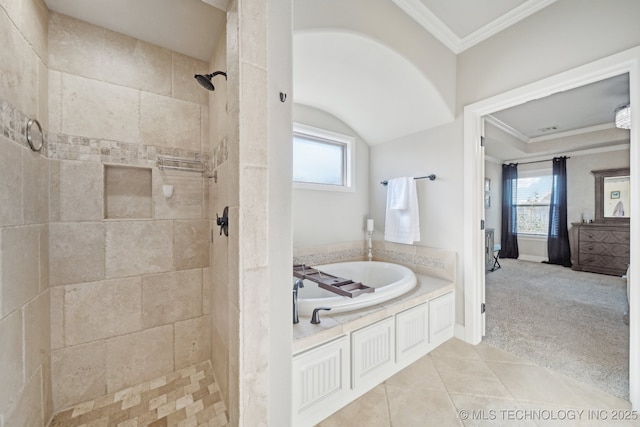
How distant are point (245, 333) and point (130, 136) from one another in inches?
58.5

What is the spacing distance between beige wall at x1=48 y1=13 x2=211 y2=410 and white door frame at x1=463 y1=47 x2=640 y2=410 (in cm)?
220

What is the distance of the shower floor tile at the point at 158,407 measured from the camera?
128 centimetres

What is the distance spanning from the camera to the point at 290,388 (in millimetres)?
1102

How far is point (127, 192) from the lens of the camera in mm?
1586

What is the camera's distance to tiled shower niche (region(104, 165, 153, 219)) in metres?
1.53

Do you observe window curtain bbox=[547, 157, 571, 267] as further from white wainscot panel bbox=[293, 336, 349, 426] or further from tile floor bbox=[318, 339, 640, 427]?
white wainscot panel bbox=[293, 336, 349, 426]

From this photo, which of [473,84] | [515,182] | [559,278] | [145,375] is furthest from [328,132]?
[515,182]

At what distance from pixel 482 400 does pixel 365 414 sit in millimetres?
747

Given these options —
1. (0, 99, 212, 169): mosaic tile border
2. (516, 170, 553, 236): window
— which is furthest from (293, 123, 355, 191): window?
(516, 170, 553, 236): window

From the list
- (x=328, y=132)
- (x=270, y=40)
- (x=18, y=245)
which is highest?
(x=328, y=132)

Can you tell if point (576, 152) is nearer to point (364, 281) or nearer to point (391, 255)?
point (391, 255)

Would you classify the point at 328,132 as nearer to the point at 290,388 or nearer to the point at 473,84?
the point at 473,84

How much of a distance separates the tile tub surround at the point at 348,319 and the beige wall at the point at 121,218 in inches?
36.9

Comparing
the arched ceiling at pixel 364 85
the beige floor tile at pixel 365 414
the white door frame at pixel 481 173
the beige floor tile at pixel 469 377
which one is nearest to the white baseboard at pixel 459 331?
the white door frame at pixel 481 173
